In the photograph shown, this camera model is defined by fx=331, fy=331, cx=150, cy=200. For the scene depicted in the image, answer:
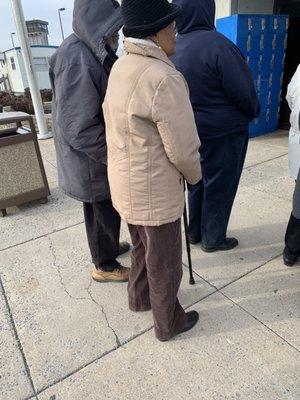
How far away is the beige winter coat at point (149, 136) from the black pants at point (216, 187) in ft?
2.69

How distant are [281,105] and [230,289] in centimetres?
520

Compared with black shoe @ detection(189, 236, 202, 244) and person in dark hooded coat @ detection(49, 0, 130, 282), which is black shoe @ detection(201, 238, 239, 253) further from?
person in dark hooded coat @ detection(49, 0, 130, 282)

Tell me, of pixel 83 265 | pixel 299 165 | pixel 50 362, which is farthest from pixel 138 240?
pixel 299 165

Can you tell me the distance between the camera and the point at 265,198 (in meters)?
3.88

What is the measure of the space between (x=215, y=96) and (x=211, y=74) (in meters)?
0.16

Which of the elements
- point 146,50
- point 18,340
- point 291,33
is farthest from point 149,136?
point 291,33

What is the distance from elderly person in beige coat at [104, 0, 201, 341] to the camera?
56.1 inches

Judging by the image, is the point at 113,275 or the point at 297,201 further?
the point at 113,275

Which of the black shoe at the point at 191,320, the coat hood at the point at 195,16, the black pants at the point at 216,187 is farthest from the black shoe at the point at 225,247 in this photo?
Result: the coat hood at the point at 195,16

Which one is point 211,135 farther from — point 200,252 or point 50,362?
point 50,362

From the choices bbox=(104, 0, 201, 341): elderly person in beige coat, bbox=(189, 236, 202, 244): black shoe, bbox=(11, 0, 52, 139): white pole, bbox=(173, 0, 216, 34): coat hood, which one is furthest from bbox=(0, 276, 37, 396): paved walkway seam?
bbox=(11, 0, 52, 139): white pole

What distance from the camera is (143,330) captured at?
2.17 metres

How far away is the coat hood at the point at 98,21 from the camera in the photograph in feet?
5.99

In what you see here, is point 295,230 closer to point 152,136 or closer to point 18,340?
point 152,136
